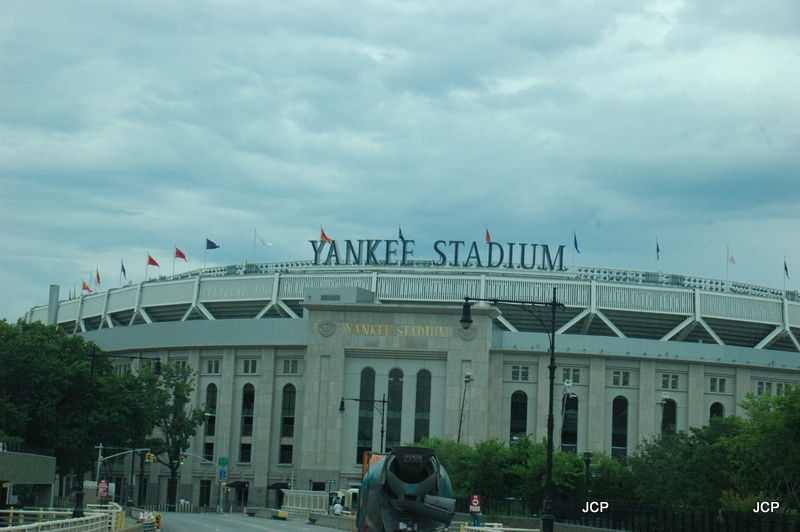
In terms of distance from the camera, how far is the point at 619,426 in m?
114

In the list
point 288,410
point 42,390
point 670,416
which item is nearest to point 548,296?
point 670,416

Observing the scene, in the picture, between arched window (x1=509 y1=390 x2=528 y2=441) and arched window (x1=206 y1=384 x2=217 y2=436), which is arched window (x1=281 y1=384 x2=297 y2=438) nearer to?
arched window (x1=206 y1=384 x2=217 y2=436)

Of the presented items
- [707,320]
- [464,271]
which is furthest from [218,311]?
[707,320]

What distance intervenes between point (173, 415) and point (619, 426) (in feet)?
150

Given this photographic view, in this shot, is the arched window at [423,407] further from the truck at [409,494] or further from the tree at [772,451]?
the truck at [409,494]

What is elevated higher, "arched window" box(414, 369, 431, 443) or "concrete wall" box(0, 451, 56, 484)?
"arched window" box(414, 369, 431, 443)

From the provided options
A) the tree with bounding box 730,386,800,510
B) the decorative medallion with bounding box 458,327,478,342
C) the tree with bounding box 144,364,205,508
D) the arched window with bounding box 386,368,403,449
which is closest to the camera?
the tree with bounding box 730,386,800,510

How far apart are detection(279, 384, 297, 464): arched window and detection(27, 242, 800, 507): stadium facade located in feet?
0.59

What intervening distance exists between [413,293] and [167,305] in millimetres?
30610

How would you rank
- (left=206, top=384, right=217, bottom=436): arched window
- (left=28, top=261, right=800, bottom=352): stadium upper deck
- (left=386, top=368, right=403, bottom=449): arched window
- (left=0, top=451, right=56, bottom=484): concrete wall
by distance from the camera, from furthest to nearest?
1. (left=206, top=384, right=217, bottom=436): arched window
2. (left=28, top=261, right=800, bottom=352): stadium upper deck
3. (left=386, top=368, right=403, bottom=449): arched window
4. (left=0, top=451, right=56, bottom=484): concrete wall

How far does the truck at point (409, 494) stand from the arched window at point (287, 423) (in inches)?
3235

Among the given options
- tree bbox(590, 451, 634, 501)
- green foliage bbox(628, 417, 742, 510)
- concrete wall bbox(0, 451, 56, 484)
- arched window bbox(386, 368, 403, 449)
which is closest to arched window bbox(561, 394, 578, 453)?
arched window bbox(386, 368, 403, 449)

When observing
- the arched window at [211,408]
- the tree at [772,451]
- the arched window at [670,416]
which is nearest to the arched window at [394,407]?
the arched window at [211,408]

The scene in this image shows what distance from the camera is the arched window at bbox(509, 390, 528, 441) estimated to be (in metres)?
114
